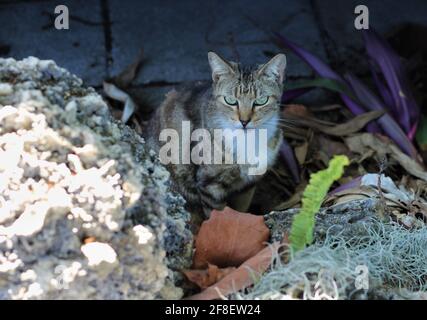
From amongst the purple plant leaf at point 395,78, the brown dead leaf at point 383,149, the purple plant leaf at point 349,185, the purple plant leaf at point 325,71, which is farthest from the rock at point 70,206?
the purple plant leaf at point 395,78

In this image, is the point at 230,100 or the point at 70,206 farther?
the point at 230,100

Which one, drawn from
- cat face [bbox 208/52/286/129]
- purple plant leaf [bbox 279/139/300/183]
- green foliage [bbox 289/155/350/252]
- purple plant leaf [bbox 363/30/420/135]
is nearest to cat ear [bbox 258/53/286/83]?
cat face [bbox 208/52/286/129]

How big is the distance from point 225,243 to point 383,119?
1.80 m

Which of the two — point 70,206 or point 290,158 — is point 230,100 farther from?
point 70,206

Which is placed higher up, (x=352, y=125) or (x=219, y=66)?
(x=219, y=66)

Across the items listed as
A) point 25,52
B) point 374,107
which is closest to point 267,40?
point 374,107

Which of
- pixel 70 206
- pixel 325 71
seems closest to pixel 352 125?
pixel 325 71

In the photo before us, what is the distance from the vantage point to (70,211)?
2088 mm

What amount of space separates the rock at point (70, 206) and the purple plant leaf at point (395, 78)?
205cm

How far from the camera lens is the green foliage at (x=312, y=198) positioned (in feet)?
6.84

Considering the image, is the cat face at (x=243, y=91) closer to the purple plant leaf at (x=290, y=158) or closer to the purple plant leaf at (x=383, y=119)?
the purple plant leaf at (x=290, y=158)

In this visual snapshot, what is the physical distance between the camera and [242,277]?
7.34 feet

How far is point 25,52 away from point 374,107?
2008mm
